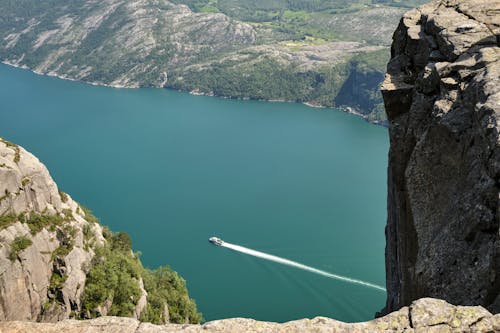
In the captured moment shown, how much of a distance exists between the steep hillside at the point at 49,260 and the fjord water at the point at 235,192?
26823mm

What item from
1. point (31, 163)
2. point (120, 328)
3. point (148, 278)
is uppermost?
point (120, 328)

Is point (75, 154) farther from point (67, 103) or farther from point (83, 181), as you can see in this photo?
point (67, 103)

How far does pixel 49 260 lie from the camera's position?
27.5 m

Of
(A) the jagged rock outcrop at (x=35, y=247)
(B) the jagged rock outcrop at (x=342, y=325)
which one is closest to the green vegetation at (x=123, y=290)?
(A) the jagged rock outcrop at (x=35, y=247)

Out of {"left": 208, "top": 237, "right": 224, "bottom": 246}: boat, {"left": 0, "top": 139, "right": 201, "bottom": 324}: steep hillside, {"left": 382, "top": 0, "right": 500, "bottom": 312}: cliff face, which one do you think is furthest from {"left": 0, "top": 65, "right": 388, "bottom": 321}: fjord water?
{"left": 382, "top": 0, "right": 500, "bottom": 312}: cliff face

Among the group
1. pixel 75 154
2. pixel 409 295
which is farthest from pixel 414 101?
pixel 75 154

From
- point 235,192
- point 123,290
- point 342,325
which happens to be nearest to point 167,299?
point 123,290

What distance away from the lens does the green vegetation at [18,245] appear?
79.9 feet

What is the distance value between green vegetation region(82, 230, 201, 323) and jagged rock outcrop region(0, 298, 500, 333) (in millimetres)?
21104

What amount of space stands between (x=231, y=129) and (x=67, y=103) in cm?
7197

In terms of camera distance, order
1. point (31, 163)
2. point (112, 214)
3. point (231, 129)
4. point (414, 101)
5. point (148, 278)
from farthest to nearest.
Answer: point (231, 129) < point (112, 214) < point (148, 278) < point (31, 163) < point (414, 101)

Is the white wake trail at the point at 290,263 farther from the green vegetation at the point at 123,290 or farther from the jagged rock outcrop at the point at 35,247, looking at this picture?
the jagged rock outcrop at the point at 35,247

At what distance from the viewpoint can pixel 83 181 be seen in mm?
98188

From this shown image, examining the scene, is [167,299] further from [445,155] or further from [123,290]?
[445,155]
